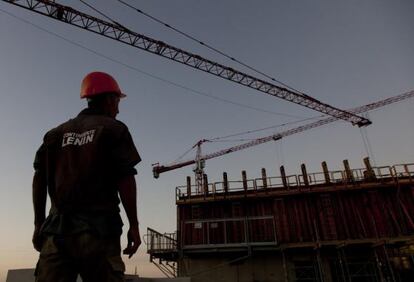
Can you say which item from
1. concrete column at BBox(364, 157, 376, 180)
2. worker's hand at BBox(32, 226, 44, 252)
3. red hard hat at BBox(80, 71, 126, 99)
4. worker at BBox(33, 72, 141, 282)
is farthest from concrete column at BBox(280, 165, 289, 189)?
worker's hand at BBox(32, 226, 44, 252)

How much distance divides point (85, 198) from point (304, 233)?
21.3 meters

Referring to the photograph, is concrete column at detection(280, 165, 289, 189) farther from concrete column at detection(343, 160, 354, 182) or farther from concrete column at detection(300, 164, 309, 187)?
concrete column at detection(343, 160, 354, 182)

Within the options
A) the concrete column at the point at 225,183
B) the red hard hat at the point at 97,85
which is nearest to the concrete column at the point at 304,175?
the concrete column at the point at 225,183

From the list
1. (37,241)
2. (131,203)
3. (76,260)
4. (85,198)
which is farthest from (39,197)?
(131,203)

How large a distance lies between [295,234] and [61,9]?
2820cm

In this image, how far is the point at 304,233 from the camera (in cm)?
2111

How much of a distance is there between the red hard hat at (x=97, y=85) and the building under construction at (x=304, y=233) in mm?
17422

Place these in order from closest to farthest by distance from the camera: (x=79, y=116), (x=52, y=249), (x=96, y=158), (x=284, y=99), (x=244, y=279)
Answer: (x=52, y=249) < (x=96, y=158) < (x=79, y=116) < (x=244, y=279) < (x=284, y=99)

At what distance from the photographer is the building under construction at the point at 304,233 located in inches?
777

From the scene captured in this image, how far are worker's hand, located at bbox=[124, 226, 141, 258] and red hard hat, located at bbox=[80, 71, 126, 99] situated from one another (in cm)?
129

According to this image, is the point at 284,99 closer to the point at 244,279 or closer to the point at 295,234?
the point at 295,234

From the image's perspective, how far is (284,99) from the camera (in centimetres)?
4159

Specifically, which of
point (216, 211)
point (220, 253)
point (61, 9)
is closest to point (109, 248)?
point (220, 253)

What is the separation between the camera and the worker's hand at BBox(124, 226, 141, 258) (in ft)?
7.80
